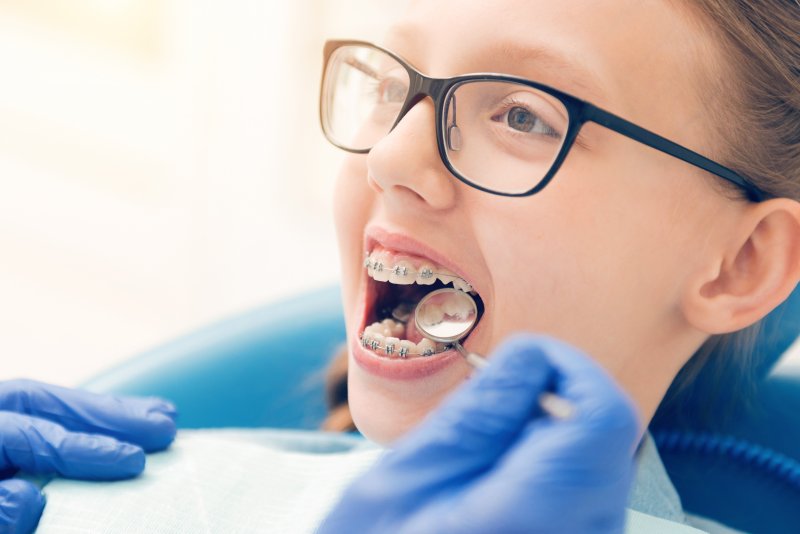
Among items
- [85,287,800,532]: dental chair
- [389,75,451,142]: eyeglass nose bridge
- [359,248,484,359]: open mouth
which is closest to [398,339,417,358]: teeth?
[359,248,484,359]: open mouth

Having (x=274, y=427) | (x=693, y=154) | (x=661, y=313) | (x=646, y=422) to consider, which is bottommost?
(x=274, y=427)

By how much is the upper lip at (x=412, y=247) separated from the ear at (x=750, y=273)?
24 centimetres

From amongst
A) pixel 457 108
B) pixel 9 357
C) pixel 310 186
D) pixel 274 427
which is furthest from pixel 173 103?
pixel 457 108

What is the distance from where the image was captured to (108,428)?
1.07 meters

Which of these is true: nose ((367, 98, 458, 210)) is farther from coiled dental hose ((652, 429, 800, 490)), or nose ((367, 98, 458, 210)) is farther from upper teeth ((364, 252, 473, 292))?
coiled dental hose ((652, 429, 800, 490))

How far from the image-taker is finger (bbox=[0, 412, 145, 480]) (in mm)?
983

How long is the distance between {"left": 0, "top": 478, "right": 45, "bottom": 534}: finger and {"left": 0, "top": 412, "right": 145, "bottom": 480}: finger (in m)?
0.04

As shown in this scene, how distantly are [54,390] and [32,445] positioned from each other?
0.11 meters

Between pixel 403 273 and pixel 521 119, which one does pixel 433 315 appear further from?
pixel 521 119

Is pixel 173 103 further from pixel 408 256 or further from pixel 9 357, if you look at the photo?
pixel 408 256

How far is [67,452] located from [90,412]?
0.10 metres

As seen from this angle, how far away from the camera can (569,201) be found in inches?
35.3

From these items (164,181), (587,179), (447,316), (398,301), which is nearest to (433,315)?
(447,316)

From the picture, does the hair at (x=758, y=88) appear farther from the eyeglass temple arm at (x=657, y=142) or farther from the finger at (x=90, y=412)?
the finger at (x=90, y=412)
